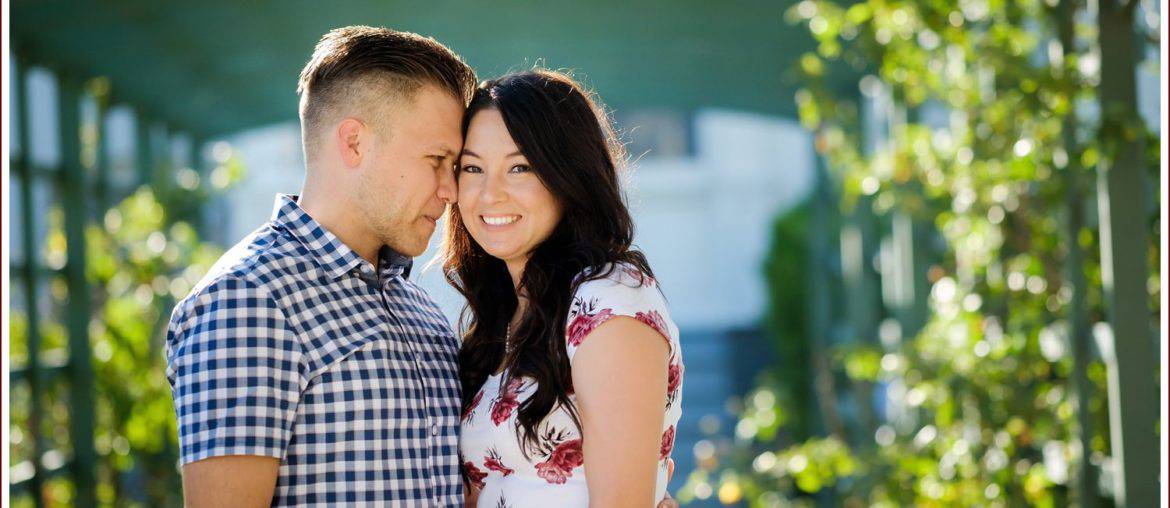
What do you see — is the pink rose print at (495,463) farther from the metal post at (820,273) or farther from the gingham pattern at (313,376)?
the metal post at (820,273)

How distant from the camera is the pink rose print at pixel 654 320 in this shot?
195 cm

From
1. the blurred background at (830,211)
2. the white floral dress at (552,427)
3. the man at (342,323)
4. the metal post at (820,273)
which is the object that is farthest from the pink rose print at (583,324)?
the metal post at (820,273)

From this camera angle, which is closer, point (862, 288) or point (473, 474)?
point (473, 474)

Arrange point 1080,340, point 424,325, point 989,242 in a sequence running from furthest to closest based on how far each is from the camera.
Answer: point 989,242 → point 1080,340 → point 424,325

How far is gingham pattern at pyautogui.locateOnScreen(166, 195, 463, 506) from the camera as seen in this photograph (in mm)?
1763

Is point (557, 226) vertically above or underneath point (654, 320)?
A: above

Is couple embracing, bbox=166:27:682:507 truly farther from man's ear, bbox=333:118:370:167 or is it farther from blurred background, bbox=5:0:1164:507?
blurred background, bbox=5:0:1164:507

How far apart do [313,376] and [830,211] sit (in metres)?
6.20

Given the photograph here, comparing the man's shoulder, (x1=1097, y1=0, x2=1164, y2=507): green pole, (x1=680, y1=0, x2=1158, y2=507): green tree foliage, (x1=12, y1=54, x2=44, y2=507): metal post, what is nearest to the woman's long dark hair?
the man's shoulder

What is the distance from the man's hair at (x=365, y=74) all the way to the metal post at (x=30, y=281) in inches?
119

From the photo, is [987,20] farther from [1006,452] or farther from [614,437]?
[614,437]

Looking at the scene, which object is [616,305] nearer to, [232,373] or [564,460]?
[564,460]

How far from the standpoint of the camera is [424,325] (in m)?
2.19

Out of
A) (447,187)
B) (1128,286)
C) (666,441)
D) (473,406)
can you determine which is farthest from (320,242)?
(1128,286)
